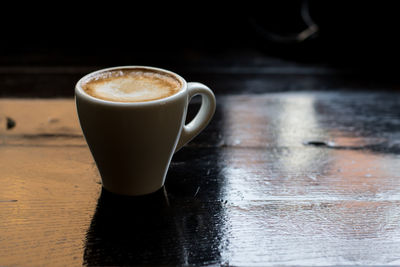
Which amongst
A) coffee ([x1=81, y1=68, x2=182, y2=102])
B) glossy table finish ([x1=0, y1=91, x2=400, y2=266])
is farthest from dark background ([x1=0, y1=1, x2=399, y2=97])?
coffee ([x1=81, y1=68, x2=182, y2=102])

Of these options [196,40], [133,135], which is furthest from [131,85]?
[196,40]

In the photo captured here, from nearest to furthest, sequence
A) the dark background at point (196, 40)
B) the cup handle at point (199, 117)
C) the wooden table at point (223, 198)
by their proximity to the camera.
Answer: the wooden table at point (223, 198), the cup handle at point (199, 117), the dark background at point (196, 40)

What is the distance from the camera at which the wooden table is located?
51 cm

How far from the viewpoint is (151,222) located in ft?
1.82

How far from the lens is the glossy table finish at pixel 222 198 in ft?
1.66

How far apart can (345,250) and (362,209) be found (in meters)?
0.10

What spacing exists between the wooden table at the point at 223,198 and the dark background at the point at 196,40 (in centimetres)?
23

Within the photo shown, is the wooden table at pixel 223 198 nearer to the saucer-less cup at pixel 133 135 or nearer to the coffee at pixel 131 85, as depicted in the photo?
the saucer-less cup at pixel 133 135

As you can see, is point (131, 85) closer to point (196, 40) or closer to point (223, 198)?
point (223, 198)

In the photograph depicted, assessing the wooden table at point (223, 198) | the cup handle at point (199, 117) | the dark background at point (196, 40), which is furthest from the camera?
the dark background at point (196, 40)

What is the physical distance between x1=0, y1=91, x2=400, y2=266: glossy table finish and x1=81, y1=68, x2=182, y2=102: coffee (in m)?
0.13

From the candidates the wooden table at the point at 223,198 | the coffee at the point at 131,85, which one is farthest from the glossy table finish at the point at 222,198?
the coffee at the point at 131,85

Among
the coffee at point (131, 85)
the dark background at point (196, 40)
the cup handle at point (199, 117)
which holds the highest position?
the coffee at point (131, 85)

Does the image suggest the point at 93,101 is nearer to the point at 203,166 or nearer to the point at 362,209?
the point at 203,166
